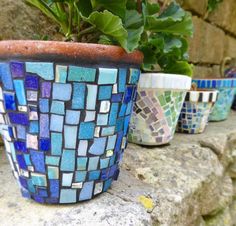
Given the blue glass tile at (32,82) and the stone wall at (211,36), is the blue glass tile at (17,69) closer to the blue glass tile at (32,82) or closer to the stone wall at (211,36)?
the blue glass tile at (32,82)

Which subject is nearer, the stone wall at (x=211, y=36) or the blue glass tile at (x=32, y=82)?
the blue glass tile at (x=32, y=82)

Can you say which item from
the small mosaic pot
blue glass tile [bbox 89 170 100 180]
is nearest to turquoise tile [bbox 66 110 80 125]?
blue glass tile [bbox 89 170 100 180]

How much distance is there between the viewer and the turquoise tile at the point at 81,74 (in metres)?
0.44

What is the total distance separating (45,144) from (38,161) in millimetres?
34

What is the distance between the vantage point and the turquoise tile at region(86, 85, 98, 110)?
46cm

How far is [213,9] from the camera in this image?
1799 millimetres

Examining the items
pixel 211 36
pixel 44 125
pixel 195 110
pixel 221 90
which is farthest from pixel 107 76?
pixel 211 36

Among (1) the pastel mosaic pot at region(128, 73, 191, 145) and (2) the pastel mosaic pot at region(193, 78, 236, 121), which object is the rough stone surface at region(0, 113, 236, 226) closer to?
(1) the pastel mosaic pot at region(128, 73, 191, 145)

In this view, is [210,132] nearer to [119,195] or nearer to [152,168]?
[152,168]

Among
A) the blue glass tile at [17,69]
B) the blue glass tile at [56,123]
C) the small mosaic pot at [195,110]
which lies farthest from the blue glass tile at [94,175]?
the small mosaic pot at [195,110]

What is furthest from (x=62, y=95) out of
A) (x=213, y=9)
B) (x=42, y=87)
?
(x=213, y=9)

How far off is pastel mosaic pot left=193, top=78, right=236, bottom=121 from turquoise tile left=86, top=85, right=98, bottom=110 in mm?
958

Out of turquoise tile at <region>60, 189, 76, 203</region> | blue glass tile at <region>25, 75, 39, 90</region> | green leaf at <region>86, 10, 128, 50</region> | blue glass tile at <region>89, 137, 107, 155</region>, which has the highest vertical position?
green leaf at <region>86, 10, 128, 50</region>

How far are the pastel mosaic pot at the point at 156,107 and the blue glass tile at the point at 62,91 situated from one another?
373 millimetres
